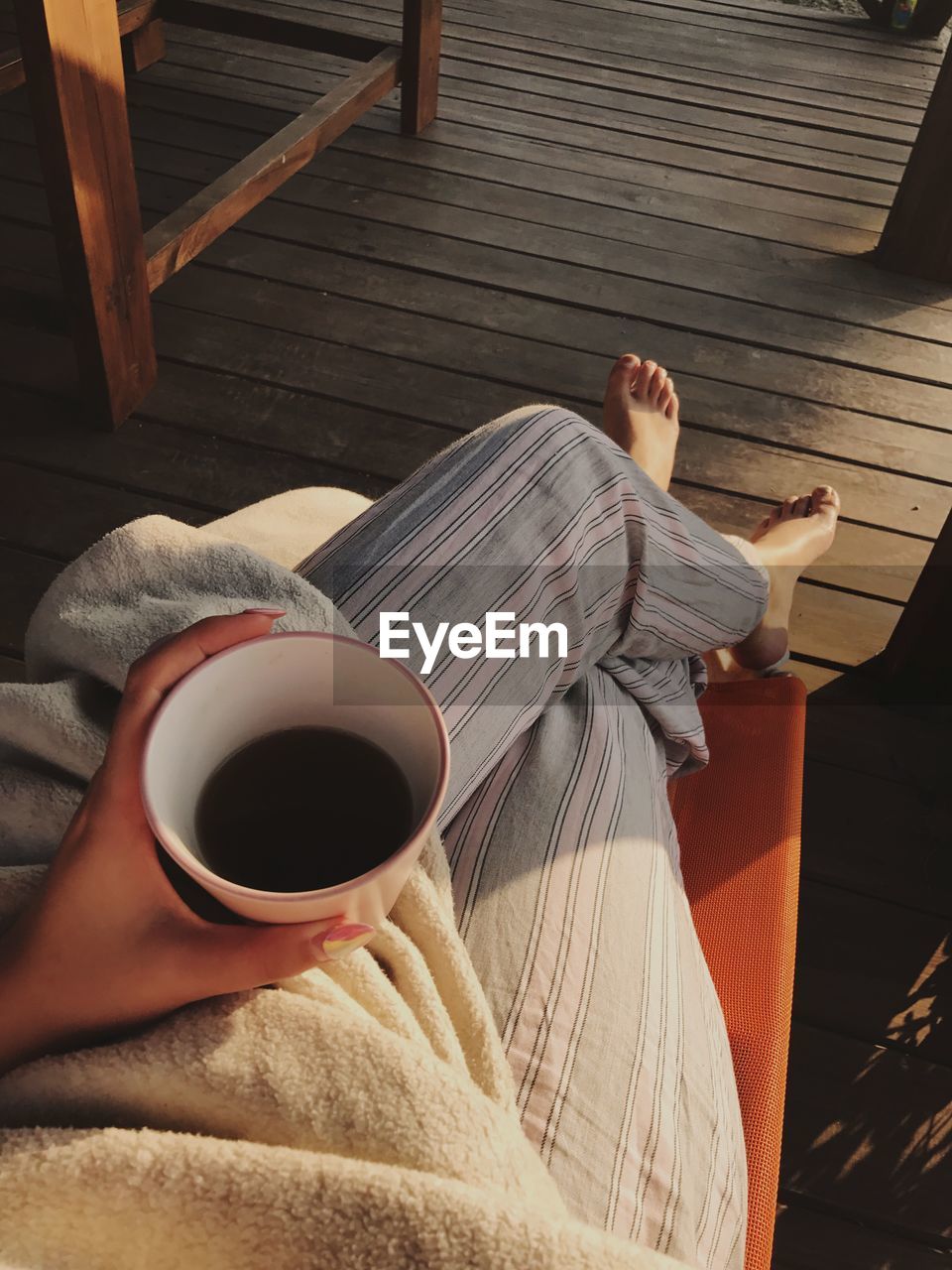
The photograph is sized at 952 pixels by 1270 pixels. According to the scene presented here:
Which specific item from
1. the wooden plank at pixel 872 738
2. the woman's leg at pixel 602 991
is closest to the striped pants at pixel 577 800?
the woman's leg at pixel 602 991

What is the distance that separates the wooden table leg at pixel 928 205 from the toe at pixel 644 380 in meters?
0.73

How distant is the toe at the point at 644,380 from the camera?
4.86 ft

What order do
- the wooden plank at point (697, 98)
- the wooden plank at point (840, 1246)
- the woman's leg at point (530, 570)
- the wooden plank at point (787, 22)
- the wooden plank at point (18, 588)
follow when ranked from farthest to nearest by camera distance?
the wooden plank at point (787, 22) → the wooden plank at point (697, 98) → the wooden plank at point (18, 588) → the wooden plank at point (840, 1246) → the woman's leg at point (530, 570)

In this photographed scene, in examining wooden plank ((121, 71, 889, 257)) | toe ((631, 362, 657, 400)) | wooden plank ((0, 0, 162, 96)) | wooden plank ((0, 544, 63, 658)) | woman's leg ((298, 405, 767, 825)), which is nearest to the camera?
woman's leg ((298, 405, 767, 825))

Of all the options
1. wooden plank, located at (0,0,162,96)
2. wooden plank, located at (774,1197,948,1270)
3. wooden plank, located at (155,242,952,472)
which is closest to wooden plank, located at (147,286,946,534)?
wooden plank, located at (155,242,952,472)

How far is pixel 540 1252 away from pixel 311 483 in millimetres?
1183

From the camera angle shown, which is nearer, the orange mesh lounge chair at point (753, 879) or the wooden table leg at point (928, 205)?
A: the orange mesh lounge chair at point (753, 879)

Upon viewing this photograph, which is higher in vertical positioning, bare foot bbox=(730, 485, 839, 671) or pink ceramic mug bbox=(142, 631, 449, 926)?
pink ceramic mug bbox=(142, 631, 449, 926)

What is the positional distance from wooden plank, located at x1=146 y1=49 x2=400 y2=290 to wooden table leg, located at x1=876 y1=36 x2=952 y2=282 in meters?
1.02

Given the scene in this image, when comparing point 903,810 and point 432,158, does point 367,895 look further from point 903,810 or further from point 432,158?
point 432,158

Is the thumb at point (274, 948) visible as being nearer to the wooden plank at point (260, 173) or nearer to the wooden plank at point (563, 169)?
A: the wooden plank at point (260, 173)

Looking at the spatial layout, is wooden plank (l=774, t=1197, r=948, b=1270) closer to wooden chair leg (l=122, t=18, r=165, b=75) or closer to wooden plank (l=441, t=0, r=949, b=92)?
wooden chair leg (l=122, t=18, r=165, b=75)

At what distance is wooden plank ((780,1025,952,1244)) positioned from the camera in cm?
89

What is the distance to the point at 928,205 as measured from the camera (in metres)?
1.85
